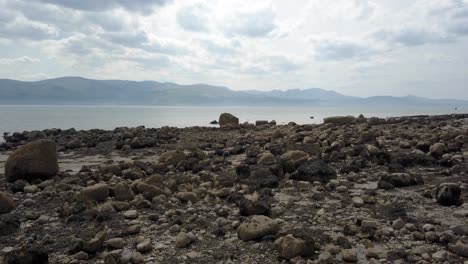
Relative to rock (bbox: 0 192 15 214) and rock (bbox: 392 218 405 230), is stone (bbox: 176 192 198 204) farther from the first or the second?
rock (bbox: 392 218 405 230)

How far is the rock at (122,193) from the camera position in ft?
32.0

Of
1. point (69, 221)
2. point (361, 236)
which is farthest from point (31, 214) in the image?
point (361, 236)

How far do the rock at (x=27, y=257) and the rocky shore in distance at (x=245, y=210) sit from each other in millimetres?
15

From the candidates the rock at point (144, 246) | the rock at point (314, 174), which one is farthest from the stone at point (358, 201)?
the rock at point (144, 246)

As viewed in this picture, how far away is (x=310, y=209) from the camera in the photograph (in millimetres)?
8727

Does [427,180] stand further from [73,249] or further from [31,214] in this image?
[31,214]

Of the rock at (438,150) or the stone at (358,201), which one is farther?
the rock at (438,150)

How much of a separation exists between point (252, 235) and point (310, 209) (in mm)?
2128

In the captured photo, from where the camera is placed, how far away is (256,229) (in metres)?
7.07

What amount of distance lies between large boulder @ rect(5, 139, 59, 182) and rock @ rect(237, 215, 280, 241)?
8.14m

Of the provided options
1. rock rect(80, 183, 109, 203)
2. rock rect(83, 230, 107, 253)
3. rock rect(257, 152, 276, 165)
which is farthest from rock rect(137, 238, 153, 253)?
rock rect(257, 152, 276, 165)

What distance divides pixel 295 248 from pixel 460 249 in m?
2.33

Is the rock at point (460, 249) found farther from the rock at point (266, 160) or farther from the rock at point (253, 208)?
the rock at point (266, 160)

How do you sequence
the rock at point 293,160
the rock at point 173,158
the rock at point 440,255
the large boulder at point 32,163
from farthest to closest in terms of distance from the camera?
the rock at point 173,158 → the large boulder at point 32,163 → the rock at point 293,160 → the rock at point 440,255
